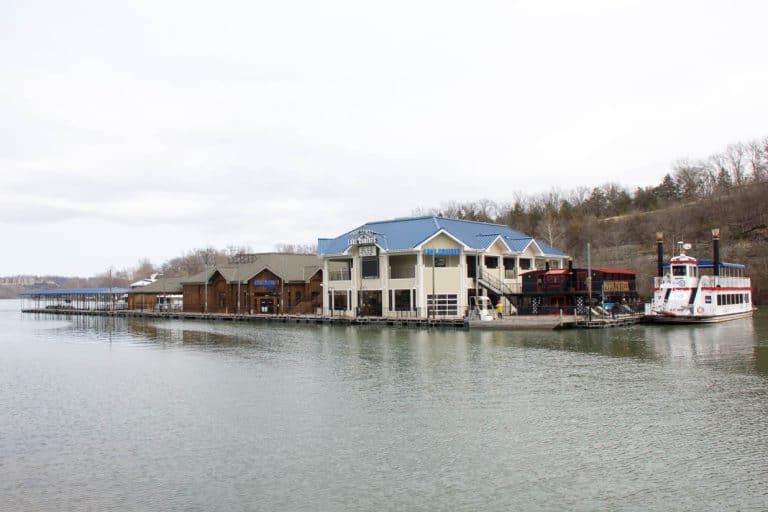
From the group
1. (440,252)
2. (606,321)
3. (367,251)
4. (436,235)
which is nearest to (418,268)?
(440,252)

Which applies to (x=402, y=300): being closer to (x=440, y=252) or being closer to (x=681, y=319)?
(x=440, y=252)

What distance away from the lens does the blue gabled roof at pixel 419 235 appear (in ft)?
181

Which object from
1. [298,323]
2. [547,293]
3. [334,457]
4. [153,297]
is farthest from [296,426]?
[153,297]

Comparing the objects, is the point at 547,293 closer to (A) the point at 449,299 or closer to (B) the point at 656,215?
(A) the point at 449,299

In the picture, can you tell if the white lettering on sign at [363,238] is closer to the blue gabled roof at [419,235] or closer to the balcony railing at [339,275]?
the blue gabled roof at [419,235]

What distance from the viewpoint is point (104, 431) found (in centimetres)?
1730

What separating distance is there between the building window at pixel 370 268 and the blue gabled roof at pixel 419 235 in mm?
2164

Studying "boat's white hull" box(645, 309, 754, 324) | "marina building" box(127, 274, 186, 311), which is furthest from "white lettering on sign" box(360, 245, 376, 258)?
"marina building" box(127, 274, 186, 311)

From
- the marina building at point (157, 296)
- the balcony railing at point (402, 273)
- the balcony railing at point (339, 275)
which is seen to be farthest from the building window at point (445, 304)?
the marina building at point (157, 296)

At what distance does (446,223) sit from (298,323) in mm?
15717

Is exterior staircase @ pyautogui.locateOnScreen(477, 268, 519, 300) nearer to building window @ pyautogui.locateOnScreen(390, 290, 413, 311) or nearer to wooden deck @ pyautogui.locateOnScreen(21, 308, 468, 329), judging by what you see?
building window @ pyautogui.locateOnScreen(390, 290, 413, 311)

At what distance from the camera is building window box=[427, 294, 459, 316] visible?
177 feet

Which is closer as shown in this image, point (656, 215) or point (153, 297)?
point (153, 297)

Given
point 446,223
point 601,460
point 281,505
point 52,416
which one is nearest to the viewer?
point 281,505
